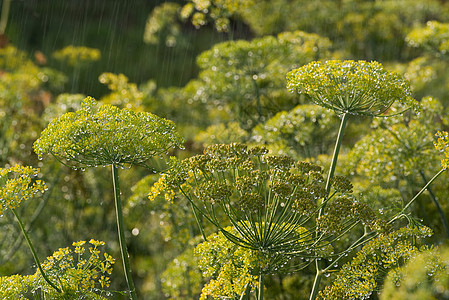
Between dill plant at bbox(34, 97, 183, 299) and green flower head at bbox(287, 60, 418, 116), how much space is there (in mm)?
834

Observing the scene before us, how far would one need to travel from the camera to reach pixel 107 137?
255cm

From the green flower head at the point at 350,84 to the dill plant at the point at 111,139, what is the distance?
0.83 meters

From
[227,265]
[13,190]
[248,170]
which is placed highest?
[248,170]

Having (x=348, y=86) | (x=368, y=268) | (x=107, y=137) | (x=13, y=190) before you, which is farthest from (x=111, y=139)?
(x=368, y=268)

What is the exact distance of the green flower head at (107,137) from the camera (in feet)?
8.40

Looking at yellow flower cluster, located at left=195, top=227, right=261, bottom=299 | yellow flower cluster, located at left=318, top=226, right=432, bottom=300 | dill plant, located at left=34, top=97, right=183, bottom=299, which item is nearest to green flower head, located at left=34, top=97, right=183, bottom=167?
dill plant, located at left=34, top=97, right=183, bottom=299

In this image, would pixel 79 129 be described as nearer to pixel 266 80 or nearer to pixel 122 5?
pixel 266 80

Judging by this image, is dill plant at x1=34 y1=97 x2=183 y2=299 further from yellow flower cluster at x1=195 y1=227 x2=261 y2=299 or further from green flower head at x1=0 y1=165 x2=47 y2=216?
yellow flower cluster at x1=195 y1=227 x2=261 y2=299

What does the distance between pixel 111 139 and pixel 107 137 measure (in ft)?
0.08

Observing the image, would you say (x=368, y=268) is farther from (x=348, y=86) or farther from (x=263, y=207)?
(x=348, y=86)

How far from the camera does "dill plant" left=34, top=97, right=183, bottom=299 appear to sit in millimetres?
2561

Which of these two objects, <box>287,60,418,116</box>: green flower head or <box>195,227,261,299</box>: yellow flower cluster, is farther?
<box>287,60,418,116</box>: green flower head

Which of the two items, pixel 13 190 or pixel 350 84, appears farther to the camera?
pixel 350 84

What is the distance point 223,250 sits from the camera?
2.67 meters
